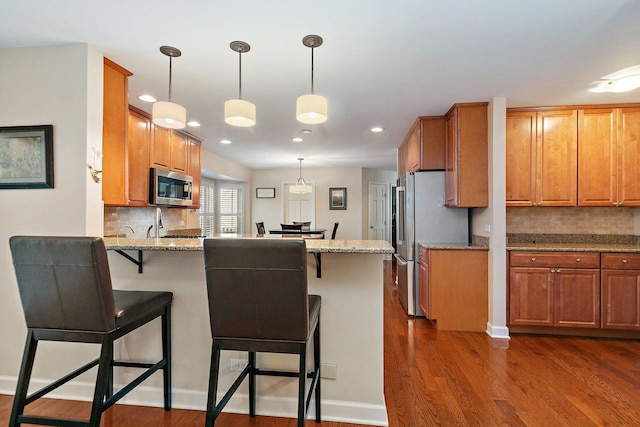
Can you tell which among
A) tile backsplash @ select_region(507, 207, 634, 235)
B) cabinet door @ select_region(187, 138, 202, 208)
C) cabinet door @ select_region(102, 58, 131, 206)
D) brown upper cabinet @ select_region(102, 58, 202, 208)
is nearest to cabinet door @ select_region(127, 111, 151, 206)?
brown upper cabinet @ select_region(102, 58, 202, 208)

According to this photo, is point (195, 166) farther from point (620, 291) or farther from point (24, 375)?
point (620, 291)

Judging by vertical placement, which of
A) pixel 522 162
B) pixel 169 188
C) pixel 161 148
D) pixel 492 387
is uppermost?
pixel 161 148

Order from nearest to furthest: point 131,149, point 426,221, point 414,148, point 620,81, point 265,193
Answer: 1. point 620,81
2. point 131,149
3. point 426,221
4. point 414,148
5. point 265,193

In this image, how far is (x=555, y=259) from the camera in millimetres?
2949

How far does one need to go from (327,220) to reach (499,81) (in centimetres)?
510

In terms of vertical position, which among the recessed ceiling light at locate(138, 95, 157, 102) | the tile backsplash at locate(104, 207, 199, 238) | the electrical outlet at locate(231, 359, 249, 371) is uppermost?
the recessed ceiling light at locate(138, 95, 157, 102)

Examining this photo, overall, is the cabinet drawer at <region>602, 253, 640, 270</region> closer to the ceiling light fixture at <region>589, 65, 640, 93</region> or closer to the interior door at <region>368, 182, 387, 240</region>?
the ceiling light fixture at <region>589, 65, 640, 93</region>

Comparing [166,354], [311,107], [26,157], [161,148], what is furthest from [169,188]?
[311,107]

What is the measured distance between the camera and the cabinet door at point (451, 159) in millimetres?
3240

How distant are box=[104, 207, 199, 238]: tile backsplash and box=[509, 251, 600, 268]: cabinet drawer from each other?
4.13 m

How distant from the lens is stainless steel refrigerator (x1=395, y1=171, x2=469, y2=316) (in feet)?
11.7

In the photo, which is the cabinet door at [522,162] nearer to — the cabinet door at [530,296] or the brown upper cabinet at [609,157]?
the brown upper cabinet at [609,157]

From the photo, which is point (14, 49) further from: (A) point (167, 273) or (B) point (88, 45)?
(A) point (167, 273)

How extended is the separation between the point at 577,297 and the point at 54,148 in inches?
177
